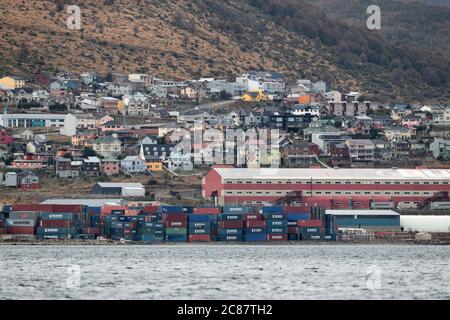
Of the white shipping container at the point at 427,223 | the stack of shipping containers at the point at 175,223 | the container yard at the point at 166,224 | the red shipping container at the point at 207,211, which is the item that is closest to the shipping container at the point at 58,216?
the container yard at the point at 166,224

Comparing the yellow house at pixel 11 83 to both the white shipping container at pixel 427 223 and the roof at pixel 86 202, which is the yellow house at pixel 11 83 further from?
the white shipping container at pixel 427 223

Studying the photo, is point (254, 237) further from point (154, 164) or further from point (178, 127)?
point (178, 127)

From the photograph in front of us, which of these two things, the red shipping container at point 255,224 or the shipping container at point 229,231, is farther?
the shipping container at point 229,231

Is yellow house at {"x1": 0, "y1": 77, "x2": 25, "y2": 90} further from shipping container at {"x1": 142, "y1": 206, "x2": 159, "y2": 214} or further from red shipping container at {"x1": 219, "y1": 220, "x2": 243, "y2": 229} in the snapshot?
red shipping container at {"x1": 219, "y1": 220, "x2": 243, "y2": 229}

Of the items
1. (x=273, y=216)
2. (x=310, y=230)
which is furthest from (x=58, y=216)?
(x=310, y=230)

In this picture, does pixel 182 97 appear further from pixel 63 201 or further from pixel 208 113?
pixel 63 201

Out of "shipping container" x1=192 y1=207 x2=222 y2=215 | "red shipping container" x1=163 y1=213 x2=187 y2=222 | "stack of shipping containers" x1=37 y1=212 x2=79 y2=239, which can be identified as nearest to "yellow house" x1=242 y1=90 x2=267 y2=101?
"shipping container" x1=192 y1=207 x2=222 y2=215
